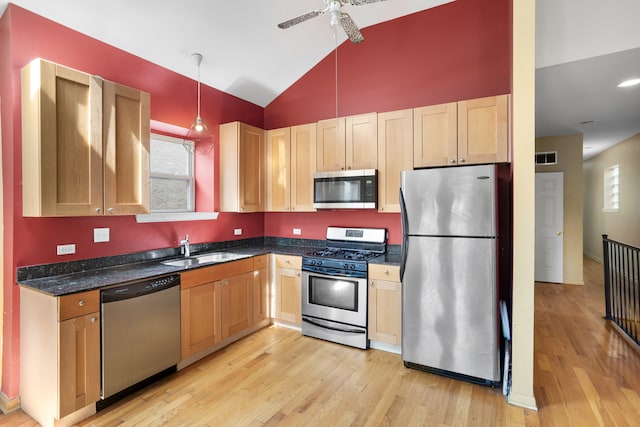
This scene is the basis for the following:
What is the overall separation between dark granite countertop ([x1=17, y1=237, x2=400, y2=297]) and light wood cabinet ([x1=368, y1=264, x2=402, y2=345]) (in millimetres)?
112

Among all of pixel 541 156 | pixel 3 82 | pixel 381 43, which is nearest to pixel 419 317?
pixel 381 43

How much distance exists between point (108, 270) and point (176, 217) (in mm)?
832

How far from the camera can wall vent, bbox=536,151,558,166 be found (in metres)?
5.62

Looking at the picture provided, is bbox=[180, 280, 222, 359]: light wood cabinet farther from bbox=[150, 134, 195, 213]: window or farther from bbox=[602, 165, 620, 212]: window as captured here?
bbox=[602, 165, 620, 212]: window

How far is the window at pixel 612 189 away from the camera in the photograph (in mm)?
6547

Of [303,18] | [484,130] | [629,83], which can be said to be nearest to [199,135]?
[303,18]

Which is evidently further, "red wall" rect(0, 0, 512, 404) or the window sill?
the window sill

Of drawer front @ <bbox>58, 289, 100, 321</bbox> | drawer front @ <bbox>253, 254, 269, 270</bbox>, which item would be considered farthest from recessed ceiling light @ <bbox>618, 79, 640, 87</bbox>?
drawer front @ <bbox>58, 289, 100, 321</bbox>

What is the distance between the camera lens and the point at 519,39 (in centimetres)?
222

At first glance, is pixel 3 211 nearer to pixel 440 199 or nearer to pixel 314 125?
pixel 314 125

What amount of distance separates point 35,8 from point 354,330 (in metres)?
3.64

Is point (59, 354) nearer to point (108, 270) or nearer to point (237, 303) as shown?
point (108, 270)

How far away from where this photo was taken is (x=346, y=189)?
135 inches

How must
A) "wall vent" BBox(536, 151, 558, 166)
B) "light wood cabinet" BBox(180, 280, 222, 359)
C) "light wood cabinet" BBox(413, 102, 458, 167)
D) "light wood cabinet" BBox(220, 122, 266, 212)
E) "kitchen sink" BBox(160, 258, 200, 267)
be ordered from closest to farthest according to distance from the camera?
"light wood cabinet" BBox(180, 280, 222, 359)
"light wood cabinet" BBox(413, 102, 458, 167)
"kitchen sink" BBox(160, 258, 200, 267)
"light wood cabinet" BBox(220, 122, 266, 212)
"wall vent" BBox(536, 151, 558, 166)
